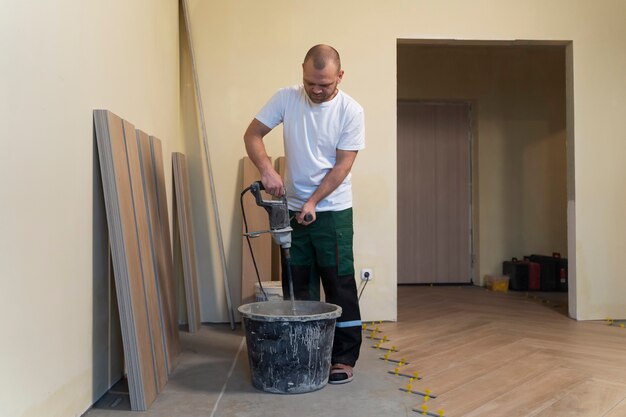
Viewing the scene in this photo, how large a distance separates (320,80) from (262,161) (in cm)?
45

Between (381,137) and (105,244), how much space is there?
2370 mm

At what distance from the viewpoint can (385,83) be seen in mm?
4457

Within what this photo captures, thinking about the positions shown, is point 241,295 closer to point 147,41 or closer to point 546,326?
point 147,41

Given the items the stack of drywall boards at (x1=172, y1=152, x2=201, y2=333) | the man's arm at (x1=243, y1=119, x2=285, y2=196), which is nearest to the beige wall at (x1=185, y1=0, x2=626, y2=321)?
the stack of drywall boards at (x1=172, y1=152, x2=201, y2=333)

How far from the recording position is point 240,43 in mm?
4367

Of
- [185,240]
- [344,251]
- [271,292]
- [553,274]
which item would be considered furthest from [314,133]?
[553,274]

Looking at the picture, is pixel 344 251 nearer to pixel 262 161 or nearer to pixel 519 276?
pixel 262 161

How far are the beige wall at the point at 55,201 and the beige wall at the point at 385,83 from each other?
4.70 feet

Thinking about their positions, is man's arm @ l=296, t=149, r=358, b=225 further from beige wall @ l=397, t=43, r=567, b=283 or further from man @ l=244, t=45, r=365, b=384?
beige wall @ l=397, t=43, r=567, b=283

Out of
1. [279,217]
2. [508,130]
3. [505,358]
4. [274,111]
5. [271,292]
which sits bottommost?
[505,358]

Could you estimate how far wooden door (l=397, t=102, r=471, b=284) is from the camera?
6.53 m

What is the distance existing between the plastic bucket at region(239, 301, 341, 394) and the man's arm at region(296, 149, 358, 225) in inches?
18.1

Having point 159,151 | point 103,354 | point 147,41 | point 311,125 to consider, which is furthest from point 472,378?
point 147,41

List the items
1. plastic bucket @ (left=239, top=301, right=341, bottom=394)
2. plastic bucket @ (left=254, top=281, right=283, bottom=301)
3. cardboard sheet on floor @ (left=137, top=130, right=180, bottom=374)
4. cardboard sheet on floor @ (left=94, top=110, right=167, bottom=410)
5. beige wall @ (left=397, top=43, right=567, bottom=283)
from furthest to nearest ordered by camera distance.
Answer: beige wall @ (left=397, top=43, right=567, bottom=283) → plastic bucket @ (left=254, top=281, right=283, bottom=301) → cardboard sheet on floor @ (left=137, top=130, right=180, bottom=374) → plastic bucket @ (left=239, top=301, right=341, bottom=394) → cardboard sheet on floor @ (left=94, top=110, right=167, bottom=410)
